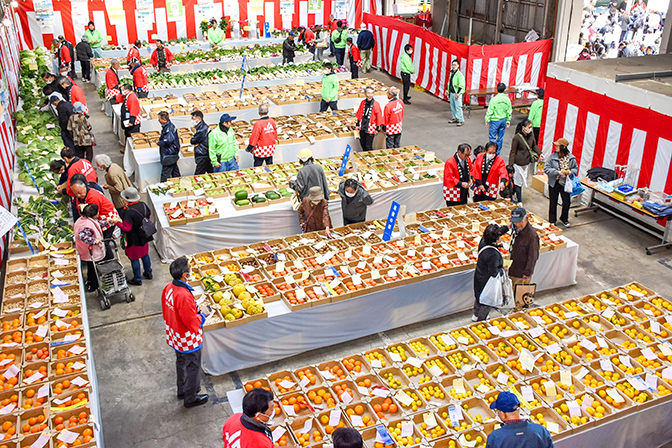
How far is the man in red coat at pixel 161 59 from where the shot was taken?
19.1m

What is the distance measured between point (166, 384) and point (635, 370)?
523 centimetres

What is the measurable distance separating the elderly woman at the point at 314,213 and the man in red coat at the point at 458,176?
2.12 meters

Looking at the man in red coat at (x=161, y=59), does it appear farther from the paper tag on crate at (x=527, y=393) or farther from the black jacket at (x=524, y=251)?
the paper tag on crate at (x=527, y=393)

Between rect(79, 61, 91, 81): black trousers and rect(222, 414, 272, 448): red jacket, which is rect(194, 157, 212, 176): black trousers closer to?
rect(222, 414, 272, 448): red jacket

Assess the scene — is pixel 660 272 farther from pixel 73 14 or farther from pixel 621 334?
pixel 73 14

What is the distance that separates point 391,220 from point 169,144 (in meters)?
5.03

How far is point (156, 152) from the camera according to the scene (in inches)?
487

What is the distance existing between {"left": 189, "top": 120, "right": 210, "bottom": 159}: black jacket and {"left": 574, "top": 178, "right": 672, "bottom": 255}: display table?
7004 millimetres

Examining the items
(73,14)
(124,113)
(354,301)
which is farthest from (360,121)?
(73,14)

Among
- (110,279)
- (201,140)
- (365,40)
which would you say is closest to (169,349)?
(110,279)

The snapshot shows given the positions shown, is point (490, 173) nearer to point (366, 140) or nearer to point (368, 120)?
point (368, 120)

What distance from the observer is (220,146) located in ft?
36.3

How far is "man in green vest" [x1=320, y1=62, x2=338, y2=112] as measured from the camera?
14508 millimetres

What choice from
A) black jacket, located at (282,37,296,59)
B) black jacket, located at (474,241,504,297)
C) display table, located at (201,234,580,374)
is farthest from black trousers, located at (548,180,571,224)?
black jacket, located at (282,37,296,59)
